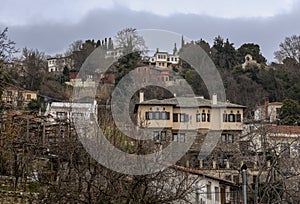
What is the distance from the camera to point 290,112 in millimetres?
48156

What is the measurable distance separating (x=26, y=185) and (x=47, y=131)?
15.5 feet

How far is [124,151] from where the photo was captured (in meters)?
14.5

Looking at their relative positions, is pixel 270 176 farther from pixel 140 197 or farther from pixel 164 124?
pixel 164 124

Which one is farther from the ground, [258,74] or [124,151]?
[258,74]

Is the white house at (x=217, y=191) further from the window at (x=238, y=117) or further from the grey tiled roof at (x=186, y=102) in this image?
the window at (x=238, y=117)

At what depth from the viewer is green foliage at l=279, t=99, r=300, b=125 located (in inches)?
1827

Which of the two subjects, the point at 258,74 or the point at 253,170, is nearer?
the point at 253,170

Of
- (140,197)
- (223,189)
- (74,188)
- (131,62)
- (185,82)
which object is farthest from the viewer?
(185,82)

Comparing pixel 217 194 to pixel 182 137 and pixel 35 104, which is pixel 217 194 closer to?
pixel 182 137

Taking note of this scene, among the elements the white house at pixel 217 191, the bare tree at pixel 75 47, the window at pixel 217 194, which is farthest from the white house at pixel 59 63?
the window at pixel 217 194

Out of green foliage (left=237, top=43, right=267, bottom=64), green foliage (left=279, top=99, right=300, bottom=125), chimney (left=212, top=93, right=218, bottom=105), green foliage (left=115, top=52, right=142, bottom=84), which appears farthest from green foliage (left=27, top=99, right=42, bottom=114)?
green foliage (left=237, top=43, right=267, bottom=64)

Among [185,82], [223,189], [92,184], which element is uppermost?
[185,82]

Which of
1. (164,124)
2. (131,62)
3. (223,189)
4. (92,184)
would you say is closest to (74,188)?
(92,184)

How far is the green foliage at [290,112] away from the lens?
4641 cm
